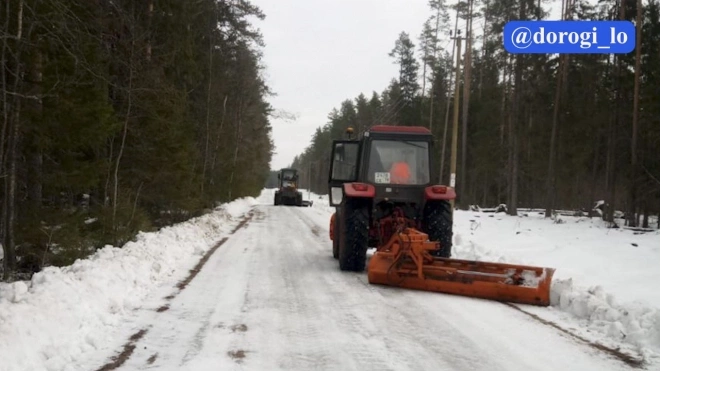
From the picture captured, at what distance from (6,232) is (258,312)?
15.0 ft

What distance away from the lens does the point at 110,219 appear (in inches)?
403

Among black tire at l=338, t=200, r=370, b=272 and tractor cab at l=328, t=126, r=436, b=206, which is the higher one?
tractor cab at l=328, t=126, r=436, b=206

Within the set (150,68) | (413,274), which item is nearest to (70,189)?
(150,68)

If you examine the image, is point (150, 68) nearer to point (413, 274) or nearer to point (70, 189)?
point (70, 189)

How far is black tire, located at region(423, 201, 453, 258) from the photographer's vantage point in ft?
28.9

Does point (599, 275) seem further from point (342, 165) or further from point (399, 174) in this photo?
point (342, 165)

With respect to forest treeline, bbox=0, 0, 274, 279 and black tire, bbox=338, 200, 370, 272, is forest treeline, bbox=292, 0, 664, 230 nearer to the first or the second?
black tire, bbox=338, 200, 370, 272

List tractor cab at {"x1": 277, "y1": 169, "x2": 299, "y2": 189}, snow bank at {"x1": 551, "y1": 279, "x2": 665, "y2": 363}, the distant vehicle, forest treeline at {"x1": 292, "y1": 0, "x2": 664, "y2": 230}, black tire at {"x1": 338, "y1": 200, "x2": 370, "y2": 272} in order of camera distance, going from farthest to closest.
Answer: tractor cab at {"x1": 277, "y1": 169, "x2": 299, "y2": 189} < the distant vehicle < forest treeline at {"x1": 292, "y1": 0, "x2": 664, "y2": 230} < black tire at {"x1": 338, "y1": 200, "x2": 370, "y2": 272} < snow bank at {"x1": 551, "y1": 279, "x2": 665, "y2": 363}

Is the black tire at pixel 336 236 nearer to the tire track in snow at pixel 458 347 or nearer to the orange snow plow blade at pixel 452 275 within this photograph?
the orange snow plow blade at pixel 452 275

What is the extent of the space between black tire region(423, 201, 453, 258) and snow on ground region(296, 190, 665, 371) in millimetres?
1498

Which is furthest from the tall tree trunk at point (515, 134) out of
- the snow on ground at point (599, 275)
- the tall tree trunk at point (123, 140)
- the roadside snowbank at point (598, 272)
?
the tall tree trunk at point (123, 140)

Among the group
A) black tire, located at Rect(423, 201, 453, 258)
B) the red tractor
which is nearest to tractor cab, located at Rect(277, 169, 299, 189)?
the red tractor

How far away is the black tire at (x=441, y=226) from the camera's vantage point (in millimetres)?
8805

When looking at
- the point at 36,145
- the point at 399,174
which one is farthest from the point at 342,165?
the point at 36,145
